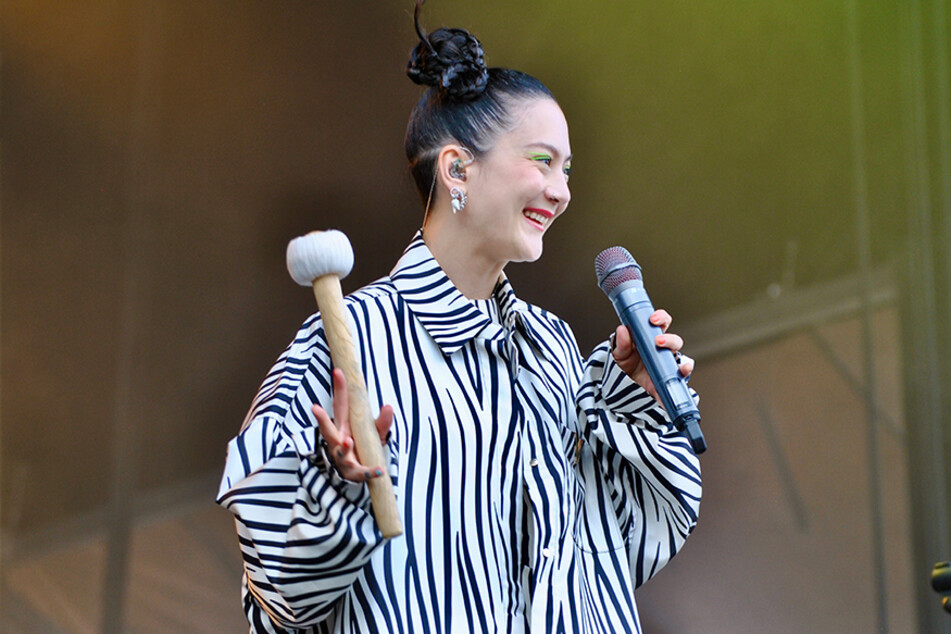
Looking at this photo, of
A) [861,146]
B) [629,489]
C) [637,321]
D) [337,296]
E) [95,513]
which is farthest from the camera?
[861,146]

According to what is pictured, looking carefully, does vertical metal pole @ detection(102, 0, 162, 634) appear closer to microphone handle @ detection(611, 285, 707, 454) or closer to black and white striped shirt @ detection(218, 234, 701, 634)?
black and white striped shirt @ detection(218, 234, 701, 634)

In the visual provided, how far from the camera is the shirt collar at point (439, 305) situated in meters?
1.21

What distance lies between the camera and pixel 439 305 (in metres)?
1.22

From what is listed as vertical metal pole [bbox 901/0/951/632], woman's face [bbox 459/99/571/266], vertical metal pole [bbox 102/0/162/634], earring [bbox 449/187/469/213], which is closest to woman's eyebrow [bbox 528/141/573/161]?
woman's face [bbox 459/99/571/266]

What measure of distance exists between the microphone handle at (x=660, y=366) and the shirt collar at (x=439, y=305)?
18cm

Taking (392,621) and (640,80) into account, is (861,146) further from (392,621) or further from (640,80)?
(392,621)

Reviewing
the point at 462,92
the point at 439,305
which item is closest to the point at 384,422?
the point at 439,305

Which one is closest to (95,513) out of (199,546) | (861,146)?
(199,546)

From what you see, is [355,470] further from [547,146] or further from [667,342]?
[547,146]

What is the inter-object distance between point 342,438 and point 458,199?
1.54ft

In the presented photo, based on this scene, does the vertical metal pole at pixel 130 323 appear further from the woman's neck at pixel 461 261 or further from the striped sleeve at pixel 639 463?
the striped sleeve at pixel 639 463

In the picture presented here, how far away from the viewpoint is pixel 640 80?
7.09 feet

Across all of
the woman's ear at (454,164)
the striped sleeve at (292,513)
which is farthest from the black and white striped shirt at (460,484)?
the woman's ear at (454,164)

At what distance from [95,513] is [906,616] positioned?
1.59 meters
